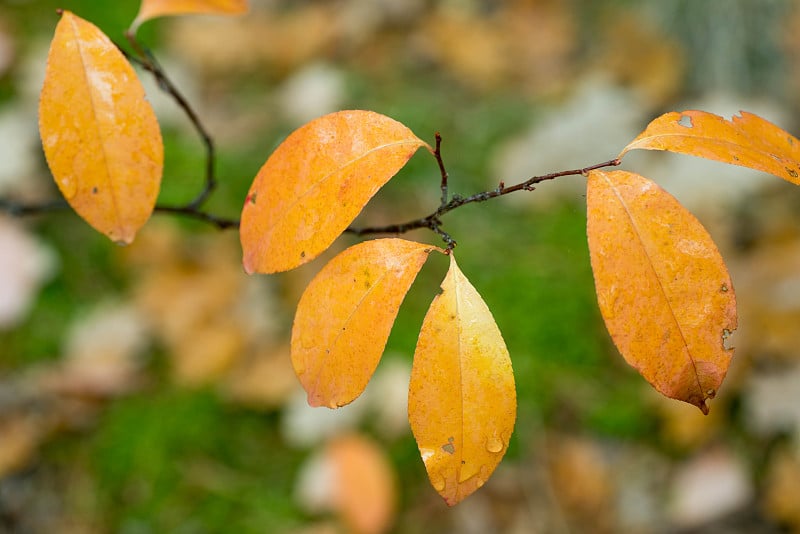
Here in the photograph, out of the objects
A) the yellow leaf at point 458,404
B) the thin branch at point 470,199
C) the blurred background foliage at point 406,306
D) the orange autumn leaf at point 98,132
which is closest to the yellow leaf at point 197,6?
the orange autumn leaf at point 98,132

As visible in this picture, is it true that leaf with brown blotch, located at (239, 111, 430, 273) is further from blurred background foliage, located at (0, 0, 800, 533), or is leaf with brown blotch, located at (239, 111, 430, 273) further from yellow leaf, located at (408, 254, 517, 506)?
blurred background foliage, located at (0, 0, 800, 533)

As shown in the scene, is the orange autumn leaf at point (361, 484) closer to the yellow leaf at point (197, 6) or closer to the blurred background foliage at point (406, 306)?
the blurred background foliage at point (406, 306)

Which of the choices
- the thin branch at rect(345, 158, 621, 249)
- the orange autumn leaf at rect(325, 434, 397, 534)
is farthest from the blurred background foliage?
the thin branch at rect(345, 158, 621, 249)

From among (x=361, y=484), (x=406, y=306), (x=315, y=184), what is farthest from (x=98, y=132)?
(x=406, y=306)

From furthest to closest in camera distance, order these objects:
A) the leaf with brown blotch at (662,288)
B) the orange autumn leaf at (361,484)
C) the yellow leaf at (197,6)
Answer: the orange autumn leaf at (361,484)
the yellow leaf at (197,6)
the leaf with brown blotch at (662,288)

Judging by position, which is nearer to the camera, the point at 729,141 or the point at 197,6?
the point at 729,141

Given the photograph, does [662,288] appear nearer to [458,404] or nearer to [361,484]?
[458,404]

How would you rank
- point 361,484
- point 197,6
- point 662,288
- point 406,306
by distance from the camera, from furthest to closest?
1. point 406,306
2. point 361,484
3. point 197,6
4. point 662,288
